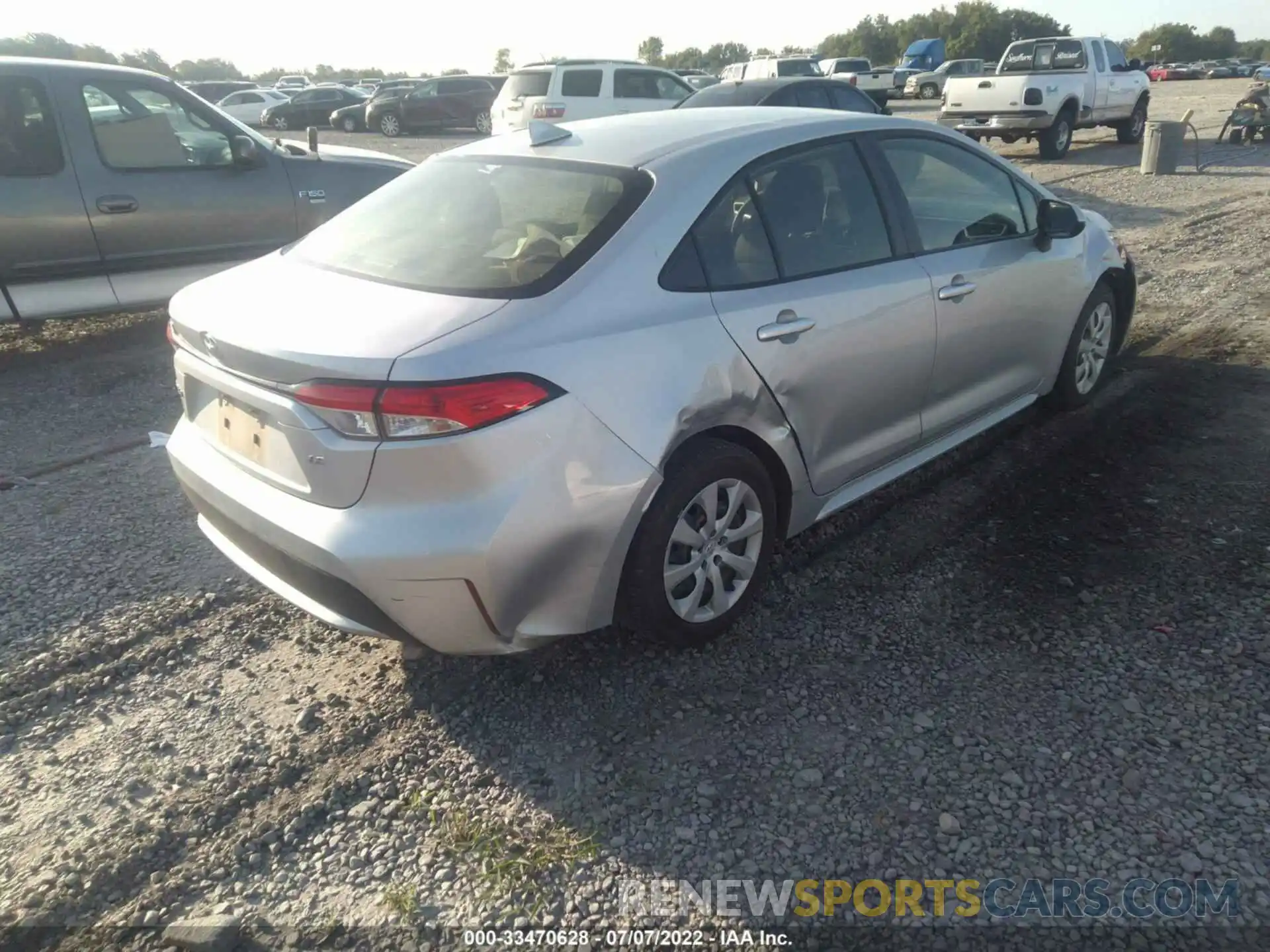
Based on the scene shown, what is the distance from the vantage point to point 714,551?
3.20 meters

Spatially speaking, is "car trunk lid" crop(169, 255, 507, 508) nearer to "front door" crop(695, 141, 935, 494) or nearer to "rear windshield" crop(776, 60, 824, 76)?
"front door" crop(695, 141, 935, 494)

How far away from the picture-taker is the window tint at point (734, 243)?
313 cm

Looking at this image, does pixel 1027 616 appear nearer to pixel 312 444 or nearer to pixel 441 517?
pixel 441 517

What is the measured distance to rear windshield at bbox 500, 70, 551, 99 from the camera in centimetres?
1645

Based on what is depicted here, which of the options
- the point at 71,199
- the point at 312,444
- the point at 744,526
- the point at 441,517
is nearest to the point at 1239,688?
the point at 744,526

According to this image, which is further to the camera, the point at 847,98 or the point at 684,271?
the point at 847,98

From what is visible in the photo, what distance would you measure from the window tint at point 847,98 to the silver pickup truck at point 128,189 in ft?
21.5

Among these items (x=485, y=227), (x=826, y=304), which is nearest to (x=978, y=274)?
(x=826, y=304)

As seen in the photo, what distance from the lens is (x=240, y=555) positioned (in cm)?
311

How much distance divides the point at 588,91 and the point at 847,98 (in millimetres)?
5785

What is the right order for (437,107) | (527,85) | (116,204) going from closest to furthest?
(116,204)
(527,85)
(437,107)

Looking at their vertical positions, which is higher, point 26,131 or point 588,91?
point 26,131

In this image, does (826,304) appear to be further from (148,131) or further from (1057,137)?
(1057,137)

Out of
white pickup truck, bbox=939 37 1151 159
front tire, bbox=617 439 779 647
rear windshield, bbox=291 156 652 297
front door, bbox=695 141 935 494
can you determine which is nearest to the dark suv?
white pickup truck, bbox=939 37 1151 159
